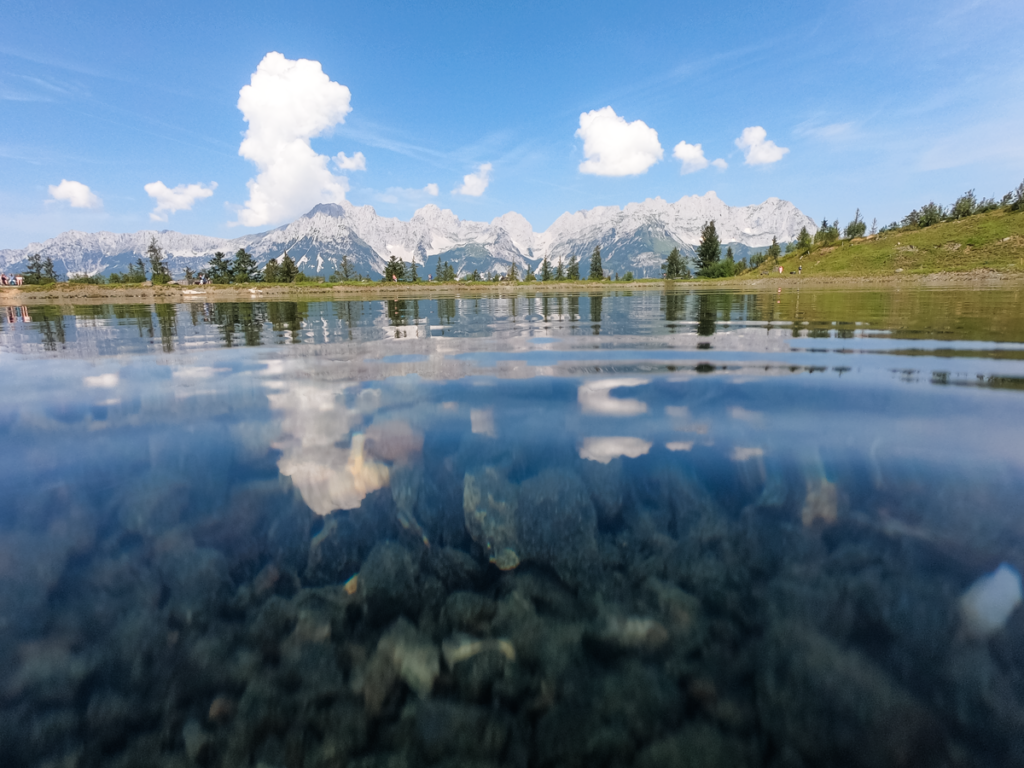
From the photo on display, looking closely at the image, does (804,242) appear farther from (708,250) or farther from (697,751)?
(697,751)

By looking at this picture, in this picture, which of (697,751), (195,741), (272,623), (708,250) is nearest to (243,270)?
(708,250)

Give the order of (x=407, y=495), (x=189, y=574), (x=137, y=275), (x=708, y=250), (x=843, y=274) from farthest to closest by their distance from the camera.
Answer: (x=708, y=250)
(x=137, y=275)
(x=843, y=274)
(x=407, y=495)
(x=189, y=574)

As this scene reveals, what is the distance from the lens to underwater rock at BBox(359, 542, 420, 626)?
372 centimetres

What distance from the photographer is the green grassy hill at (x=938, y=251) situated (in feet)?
317

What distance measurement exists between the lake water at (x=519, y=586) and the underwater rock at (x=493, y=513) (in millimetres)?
37

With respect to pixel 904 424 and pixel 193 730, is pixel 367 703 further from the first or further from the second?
pixel 904 424

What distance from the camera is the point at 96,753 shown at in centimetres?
265

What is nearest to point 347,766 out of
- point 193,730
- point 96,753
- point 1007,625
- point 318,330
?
point 193,730

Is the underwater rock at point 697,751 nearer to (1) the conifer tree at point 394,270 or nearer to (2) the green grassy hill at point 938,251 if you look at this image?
(2) the green grassy hill at point 938,251

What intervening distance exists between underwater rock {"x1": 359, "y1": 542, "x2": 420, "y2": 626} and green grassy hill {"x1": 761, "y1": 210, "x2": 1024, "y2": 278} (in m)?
124

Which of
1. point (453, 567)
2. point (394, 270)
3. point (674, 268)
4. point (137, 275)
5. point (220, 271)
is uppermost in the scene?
point (220, 271)

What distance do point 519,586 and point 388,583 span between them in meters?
1.16

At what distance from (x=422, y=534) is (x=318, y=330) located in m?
24.1

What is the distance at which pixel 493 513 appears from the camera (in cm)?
510
